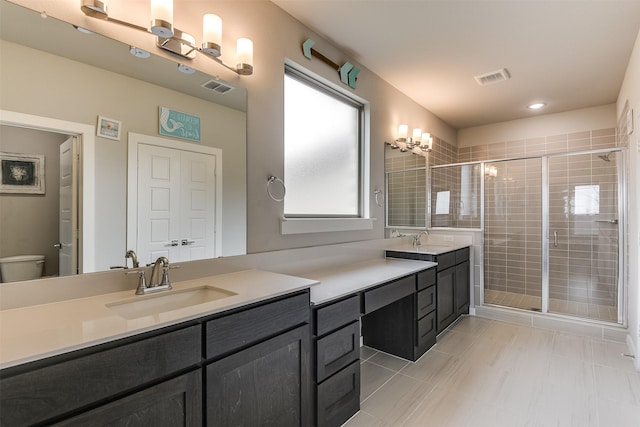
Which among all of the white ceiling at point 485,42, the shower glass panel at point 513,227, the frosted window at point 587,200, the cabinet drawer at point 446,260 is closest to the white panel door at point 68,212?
the white ceiling at point 485,42

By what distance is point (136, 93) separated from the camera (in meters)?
1.45

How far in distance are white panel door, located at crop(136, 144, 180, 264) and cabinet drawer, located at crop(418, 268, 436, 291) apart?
1815 mm

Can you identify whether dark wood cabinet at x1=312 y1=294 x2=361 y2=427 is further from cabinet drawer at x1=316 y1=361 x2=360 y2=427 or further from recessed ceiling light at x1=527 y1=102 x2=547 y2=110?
recessed ceiling light at x1=527 y1=102 x2=547 y2=110

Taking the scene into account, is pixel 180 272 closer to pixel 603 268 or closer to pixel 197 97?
pixel 197 97

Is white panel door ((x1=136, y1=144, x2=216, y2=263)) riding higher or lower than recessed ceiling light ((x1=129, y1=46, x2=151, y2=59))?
lower

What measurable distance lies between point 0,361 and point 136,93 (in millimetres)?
1162

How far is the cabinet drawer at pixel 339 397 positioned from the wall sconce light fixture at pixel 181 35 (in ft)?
5.85

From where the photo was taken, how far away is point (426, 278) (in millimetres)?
2588

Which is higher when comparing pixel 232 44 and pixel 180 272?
pixel 232 44

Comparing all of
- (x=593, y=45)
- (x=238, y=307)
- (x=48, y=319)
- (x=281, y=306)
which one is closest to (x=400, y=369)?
(x=281, y=306)

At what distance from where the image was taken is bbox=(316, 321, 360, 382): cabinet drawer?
157 cm

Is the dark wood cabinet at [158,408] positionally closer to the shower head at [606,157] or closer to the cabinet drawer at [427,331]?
the cabinet drawer at [427,331]

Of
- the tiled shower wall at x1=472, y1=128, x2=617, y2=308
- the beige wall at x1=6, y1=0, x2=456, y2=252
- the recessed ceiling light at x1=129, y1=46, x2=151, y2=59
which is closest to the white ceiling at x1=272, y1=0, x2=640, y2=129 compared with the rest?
the beige wall at x1=6, y1=0, x2=456, y2=252

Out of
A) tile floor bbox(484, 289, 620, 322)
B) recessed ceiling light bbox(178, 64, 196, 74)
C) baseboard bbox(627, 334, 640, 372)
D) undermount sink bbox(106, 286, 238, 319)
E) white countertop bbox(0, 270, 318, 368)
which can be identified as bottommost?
baseboard bbox(627, 334, 640, 372)
